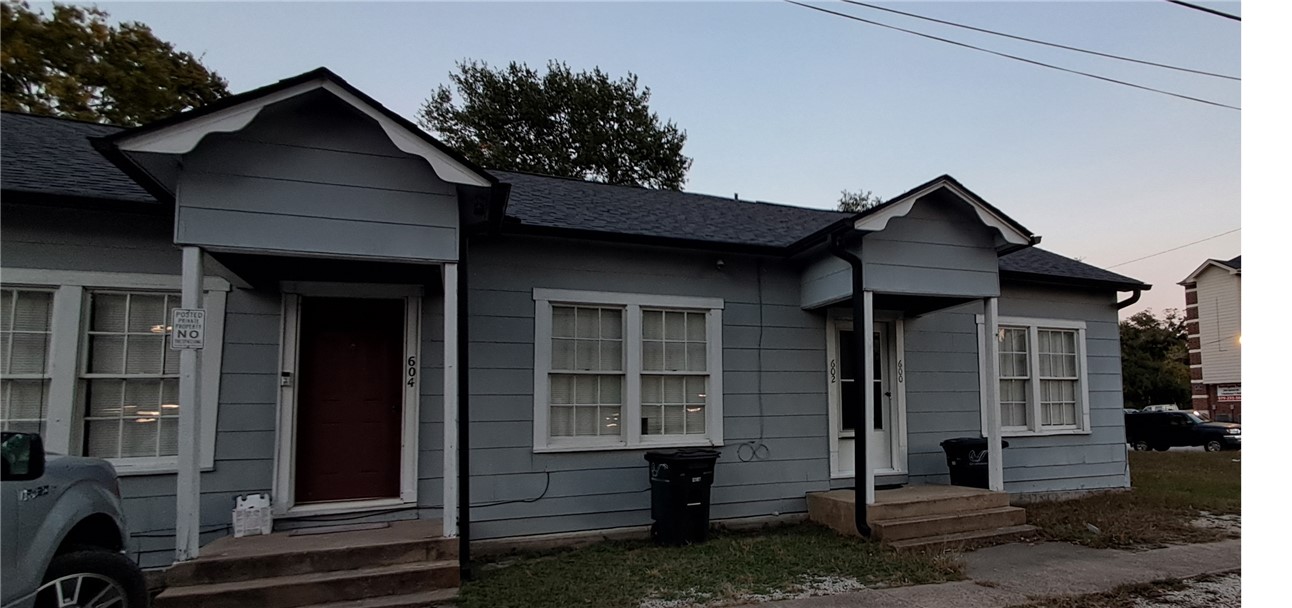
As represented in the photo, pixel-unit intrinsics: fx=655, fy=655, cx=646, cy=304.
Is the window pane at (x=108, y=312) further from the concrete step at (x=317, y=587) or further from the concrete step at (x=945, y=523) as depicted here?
the concrete step at (x=945, y=523)

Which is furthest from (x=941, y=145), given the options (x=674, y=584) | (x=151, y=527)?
(x=151, y=527)

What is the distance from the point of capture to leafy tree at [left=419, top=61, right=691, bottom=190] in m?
25.0

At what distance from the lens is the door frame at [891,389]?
7.29 meters

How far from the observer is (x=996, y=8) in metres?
7.75

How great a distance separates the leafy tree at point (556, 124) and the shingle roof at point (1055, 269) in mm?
18163

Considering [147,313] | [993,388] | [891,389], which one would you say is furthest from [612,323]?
[993,388]

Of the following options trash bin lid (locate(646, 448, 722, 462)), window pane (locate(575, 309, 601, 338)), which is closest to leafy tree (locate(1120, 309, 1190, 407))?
trash bin lid (locate(646, 448, 722, 462))

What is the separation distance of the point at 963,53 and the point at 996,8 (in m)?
0.63

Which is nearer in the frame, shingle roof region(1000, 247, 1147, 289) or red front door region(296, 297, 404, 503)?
red front door region(296, 297, 404, 503)

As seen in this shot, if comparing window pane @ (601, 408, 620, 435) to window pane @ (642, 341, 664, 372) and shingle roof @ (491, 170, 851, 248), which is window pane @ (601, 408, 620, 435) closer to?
window pane @ (642, 341, 664, 372)

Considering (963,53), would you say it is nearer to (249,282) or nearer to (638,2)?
(638,2)

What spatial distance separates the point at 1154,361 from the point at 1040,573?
4711cm

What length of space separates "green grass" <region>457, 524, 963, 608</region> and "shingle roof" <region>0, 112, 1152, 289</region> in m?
2.99

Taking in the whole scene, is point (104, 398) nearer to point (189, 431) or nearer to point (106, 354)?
point (106, 354)
